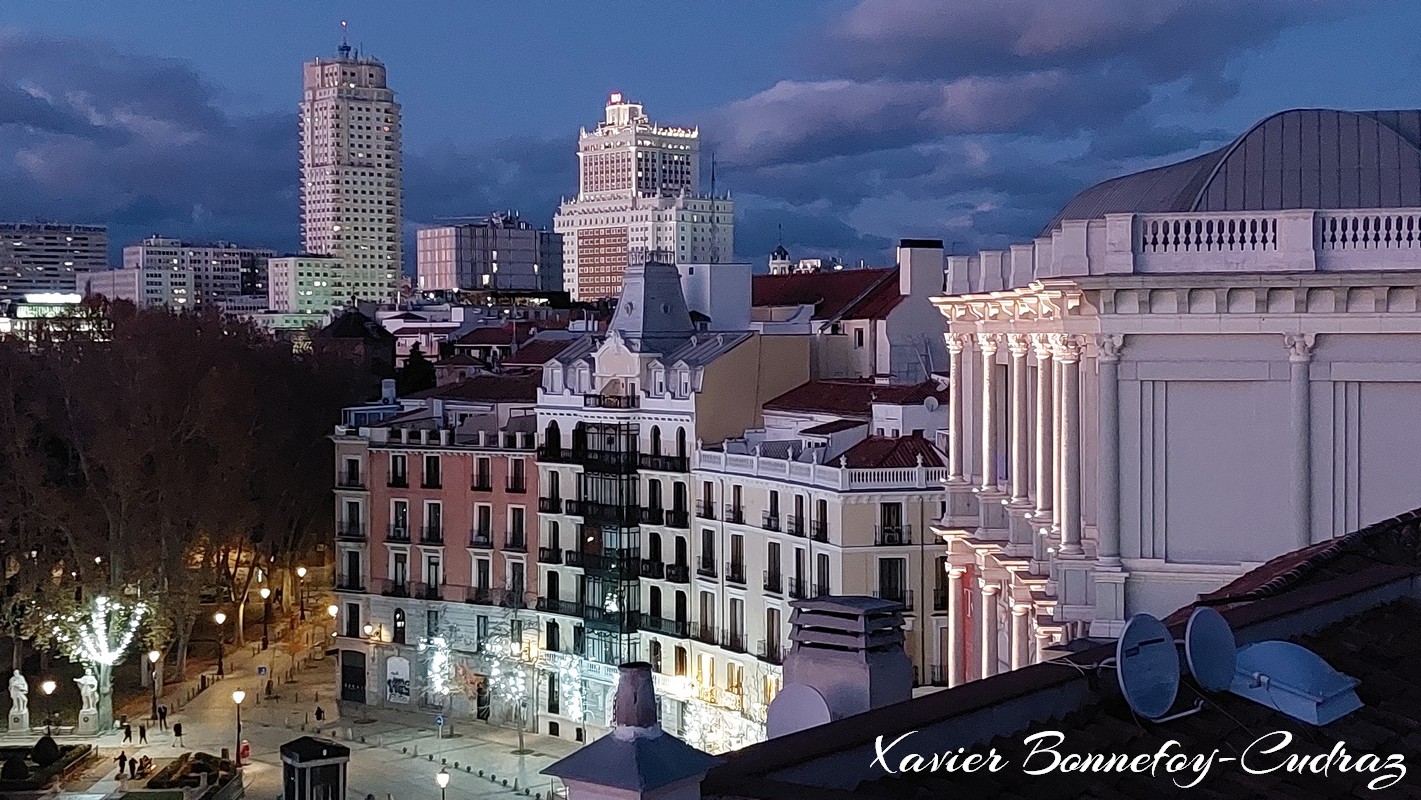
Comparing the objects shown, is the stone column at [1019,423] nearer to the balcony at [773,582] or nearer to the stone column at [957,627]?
the stone column at [957,627]

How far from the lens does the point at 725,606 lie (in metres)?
53.1

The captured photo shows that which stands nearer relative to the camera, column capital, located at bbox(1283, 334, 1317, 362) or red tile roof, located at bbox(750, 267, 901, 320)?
column capital, located at bbox(1283, 334, 1317, 362)

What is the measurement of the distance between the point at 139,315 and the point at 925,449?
4605 centimetres

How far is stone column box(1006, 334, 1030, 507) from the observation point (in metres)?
27.9

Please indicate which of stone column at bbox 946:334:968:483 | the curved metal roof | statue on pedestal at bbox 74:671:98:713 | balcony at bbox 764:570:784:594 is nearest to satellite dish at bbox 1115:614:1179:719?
the curved metal roof

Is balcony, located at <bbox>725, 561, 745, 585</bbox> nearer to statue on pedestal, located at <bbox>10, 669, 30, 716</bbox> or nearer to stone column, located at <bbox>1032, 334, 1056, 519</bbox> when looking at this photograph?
statue on pedestal, located at <bbox>10, 669, 30, 716</bbox>

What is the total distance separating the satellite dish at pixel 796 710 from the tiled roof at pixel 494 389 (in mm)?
54603

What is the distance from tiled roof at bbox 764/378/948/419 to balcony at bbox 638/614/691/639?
6837 mm

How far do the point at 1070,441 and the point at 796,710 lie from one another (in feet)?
44.7

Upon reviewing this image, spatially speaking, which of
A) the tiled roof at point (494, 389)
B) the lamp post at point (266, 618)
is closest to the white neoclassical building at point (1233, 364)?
the tiled roof at point (494, 389)

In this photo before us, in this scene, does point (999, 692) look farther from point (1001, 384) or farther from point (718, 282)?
point (718, 282)

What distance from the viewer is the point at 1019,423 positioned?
2841cm

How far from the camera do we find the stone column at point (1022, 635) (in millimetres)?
27125

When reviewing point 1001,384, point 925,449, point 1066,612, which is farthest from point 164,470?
point 1066,612
